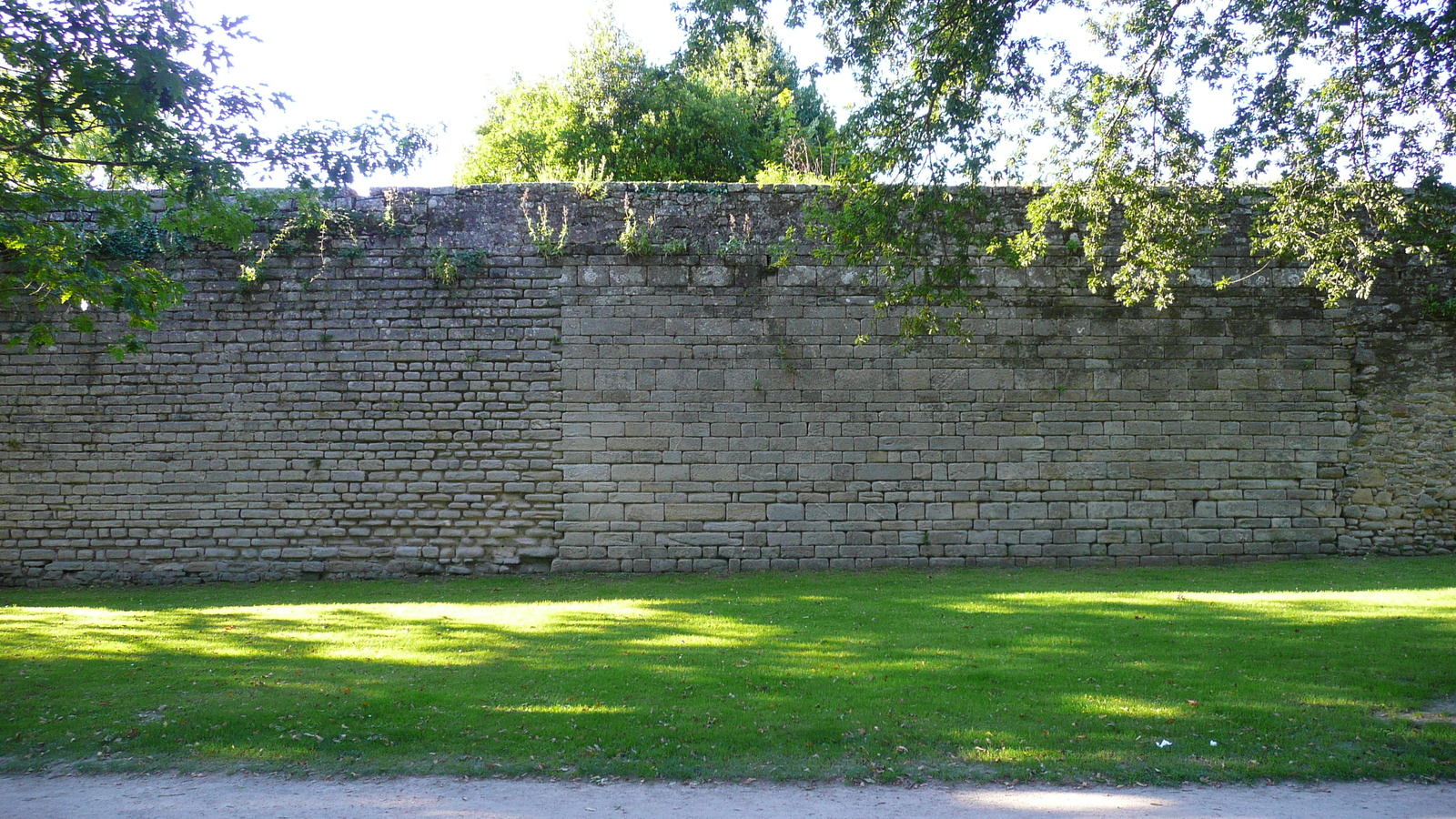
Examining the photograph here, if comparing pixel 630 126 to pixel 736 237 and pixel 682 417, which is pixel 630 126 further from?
pixel 682 417

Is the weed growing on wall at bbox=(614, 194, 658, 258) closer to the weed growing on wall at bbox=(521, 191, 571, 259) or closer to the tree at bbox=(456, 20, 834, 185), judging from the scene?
the weed growing on wall at bbox=(521, 191, 571, 259)

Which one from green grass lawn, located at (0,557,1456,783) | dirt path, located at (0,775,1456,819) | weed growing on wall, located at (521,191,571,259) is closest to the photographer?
dirt path, located at (0,775,1456,819)

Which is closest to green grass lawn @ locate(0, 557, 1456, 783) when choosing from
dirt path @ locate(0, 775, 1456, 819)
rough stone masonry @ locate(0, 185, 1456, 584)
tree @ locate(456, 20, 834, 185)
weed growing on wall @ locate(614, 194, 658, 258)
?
dirt path @ locate(0, 775, 1456, 819)

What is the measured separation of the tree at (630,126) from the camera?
2109cm

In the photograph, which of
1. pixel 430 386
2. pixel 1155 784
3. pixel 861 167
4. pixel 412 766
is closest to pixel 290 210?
pixel 430 386

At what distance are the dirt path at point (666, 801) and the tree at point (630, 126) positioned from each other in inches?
694

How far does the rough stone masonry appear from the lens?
1031cm

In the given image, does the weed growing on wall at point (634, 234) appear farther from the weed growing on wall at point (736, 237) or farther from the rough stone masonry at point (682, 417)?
the weed growing on wall at point (736, 237)

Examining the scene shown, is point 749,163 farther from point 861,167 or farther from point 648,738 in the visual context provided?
point 648,738

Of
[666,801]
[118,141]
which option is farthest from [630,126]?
[666,801]

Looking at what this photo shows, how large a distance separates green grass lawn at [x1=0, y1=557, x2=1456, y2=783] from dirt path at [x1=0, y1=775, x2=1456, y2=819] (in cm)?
18

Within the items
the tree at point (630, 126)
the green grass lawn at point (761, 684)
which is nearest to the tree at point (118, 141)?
the green grass lawn at point (761, 684)

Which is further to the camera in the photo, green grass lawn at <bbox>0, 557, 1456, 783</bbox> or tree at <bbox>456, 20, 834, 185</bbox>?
tree at <bbox>456, 20, 834, 185</bbox>

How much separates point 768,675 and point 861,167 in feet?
14.7
